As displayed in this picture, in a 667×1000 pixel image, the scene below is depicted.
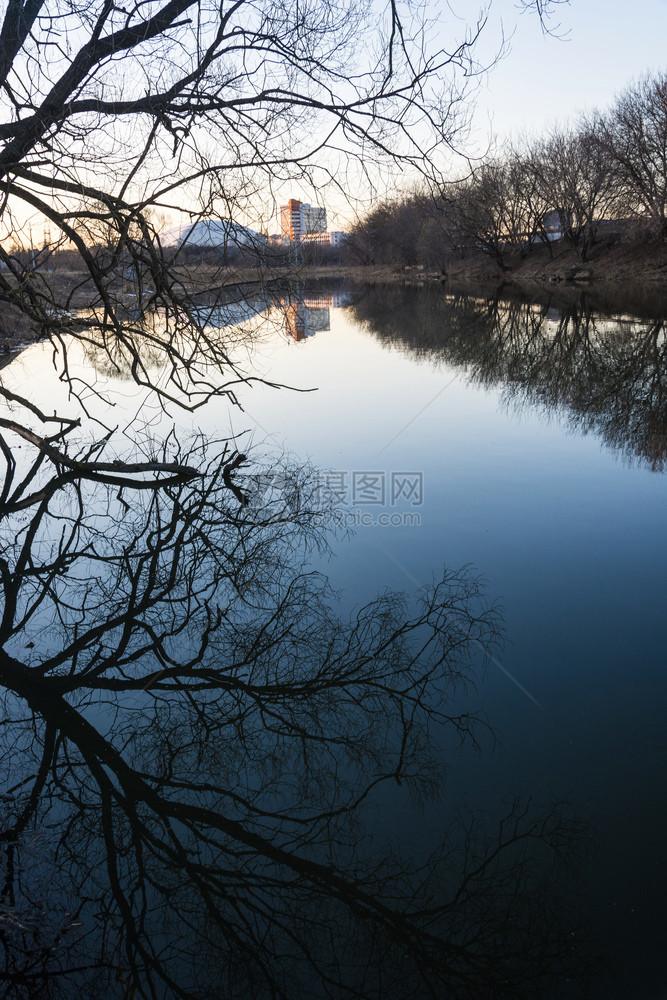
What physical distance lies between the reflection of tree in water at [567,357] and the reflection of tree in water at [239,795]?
3.88m

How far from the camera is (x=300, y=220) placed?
489 centimetres

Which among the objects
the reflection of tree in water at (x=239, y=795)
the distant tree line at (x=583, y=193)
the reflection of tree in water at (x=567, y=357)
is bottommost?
the reflection of tree in water at (x=239, y=795)

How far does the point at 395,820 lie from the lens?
227 cm

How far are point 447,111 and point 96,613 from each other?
11.8 feet

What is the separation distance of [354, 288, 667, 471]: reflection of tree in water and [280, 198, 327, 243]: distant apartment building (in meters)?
3.38

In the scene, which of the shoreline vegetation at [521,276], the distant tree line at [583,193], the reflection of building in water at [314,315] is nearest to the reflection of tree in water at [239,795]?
the shoreline vegetation at [521,276]

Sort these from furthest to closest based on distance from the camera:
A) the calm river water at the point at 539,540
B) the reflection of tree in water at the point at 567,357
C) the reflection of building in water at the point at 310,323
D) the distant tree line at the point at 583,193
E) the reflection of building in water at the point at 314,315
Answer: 1. the distant tree line at the point at 583,193
2. the reflection of building in water at the point at 314,315
3. the reflection of building in water at the point at 310,323
4. the reflection of tree in water at the point at 567,357
5. the calm river water at the point at 539,540

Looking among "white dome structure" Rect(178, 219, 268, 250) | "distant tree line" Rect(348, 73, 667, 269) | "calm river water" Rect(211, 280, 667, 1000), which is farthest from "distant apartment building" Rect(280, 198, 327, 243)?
"distant tree line" Rect(348, 73, 667, 269)

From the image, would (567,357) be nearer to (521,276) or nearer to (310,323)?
(310,323)

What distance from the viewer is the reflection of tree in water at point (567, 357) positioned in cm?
729

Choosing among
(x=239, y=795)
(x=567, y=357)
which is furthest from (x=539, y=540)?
(x=567, y=357)

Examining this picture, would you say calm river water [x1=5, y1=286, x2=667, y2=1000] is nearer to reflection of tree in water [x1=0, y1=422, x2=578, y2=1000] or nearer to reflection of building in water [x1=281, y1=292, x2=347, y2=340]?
reflection of tree in water [x1=0, y1=422, x2=578, y2=1000]

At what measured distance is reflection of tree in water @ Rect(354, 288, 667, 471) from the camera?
729 centimetres

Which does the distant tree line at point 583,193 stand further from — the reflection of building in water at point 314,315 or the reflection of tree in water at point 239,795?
the reflection of tree in water at point 239,795
